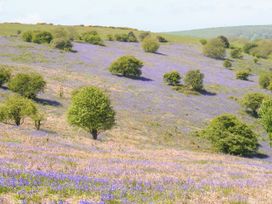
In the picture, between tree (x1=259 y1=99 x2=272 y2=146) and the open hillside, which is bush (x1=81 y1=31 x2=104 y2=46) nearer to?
the open hillside

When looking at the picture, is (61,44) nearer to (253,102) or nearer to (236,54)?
(253,102)

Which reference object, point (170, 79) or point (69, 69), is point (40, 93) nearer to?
point (69, 69)

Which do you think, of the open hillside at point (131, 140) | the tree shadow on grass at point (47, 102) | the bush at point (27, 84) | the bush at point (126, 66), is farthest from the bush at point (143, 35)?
the bush at point (27, 84)

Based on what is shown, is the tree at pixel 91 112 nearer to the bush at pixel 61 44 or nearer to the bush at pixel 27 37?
the bush at pixel 61 44

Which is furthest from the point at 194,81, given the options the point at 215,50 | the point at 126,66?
the point at 215,50

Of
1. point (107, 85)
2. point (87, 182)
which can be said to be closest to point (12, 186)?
point (87, 182)

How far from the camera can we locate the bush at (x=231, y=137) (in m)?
45.2

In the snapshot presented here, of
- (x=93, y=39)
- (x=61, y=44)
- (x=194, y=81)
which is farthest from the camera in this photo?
(x=93, y=39)

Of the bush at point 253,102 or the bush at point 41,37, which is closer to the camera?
the bush at point 253,102

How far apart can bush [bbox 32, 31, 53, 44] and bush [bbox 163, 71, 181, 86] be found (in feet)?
118

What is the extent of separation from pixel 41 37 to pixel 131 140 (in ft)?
204

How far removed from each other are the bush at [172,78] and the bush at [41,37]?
3592 centimetres

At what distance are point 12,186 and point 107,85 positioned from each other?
A: 59.9m

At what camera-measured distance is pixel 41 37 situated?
329 ft
